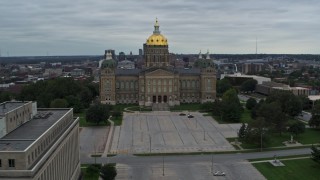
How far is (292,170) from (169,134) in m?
34.6

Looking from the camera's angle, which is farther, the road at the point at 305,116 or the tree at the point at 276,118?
the road at the point at 305,116

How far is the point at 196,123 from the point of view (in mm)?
108688

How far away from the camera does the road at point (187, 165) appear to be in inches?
2534

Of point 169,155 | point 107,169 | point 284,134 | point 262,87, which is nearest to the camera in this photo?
point 107,169

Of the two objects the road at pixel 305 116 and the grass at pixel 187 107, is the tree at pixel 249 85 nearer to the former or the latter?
the grass at pixel 187 107

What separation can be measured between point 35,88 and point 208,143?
74665mm

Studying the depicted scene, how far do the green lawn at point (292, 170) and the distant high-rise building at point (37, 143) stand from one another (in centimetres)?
2840

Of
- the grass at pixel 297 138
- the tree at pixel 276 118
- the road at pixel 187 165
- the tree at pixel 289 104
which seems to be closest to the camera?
the road at pixel 187 165

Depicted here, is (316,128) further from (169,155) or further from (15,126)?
(15,126)

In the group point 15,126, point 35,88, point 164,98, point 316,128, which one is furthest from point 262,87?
point 15,126

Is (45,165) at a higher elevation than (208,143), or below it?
higher

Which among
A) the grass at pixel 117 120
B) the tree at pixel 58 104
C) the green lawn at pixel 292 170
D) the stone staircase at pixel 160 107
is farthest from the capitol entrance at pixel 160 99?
the green lawn at pixel 292 170

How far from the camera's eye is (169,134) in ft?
313

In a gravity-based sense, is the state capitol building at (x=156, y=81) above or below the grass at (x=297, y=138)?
above
